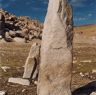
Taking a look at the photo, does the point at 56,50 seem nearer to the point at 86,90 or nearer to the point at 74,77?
the point at 86,90

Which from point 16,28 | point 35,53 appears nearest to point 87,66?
point 35,53

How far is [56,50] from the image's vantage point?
19.0m

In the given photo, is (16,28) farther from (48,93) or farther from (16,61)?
(48,93)

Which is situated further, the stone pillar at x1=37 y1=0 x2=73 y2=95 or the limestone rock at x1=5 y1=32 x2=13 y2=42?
the limestone rock at x1=5 y1=32 x2=13 y2=42

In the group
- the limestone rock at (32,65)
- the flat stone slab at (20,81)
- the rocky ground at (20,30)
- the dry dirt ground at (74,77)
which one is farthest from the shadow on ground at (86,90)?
the rocky ground at (20,30)

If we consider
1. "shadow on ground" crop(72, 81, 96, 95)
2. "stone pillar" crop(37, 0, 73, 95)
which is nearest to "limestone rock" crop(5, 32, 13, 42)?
"shadow on ground" crop(72, 81, 96, 95)

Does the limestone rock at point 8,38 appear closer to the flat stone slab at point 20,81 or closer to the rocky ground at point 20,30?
the rocky ground at point 20,30

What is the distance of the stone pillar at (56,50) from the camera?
18.9 metres

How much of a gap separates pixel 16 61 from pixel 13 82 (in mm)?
11479

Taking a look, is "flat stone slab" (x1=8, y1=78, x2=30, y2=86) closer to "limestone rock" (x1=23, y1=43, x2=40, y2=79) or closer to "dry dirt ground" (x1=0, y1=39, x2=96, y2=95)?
"dry dirt ground" (x1=0, y1=39, x2=96, y2=95)

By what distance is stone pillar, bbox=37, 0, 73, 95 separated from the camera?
62.0 feet

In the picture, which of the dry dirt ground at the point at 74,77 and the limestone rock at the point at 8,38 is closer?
the dry dirt ground at the point at 74,77

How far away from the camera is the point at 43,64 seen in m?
19.0

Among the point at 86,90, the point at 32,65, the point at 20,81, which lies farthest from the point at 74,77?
the point at 86,90
